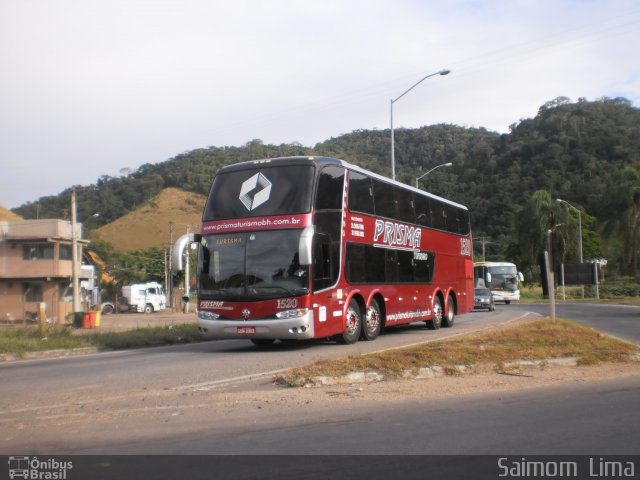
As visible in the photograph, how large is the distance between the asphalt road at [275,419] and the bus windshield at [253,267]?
3389 millimetres

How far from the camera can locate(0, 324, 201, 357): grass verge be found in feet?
57.2

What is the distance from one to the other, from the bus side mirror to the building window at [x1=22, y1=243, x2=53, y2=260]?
33.9 metres

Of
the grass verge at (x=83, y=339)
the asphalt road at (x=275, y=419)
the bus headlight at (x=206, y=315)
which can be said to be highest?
the bus headlight at (x=206, y=315)

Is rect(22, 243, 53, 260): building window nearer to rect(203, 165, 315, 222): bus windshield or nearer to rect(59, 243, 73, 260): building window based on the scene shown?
rect(59, 243, 73, 260): building window

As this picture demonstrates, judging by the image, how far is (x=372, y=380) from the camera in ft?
34.6

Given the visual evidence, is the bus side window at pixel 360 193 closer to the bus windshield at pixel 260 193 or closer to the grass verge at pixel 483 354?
the bus windshield at pixel 260 193

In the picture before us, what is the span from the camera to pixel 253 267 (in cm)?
1516

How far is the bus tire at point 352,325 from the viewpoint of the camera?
1640cm

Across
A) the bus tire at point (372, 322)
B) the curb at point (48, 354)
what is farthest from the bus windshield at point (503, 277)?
the curb at point (48, 354)

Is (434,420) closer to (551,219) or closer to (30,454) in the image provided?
(30,454)

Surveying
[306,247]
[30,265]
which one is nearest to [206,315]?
[306,247]

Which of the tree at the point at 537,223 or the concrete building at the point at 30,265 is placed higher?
the tree at the point at 537,223

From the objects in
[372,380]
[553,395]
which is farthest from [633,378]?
[372,380]
